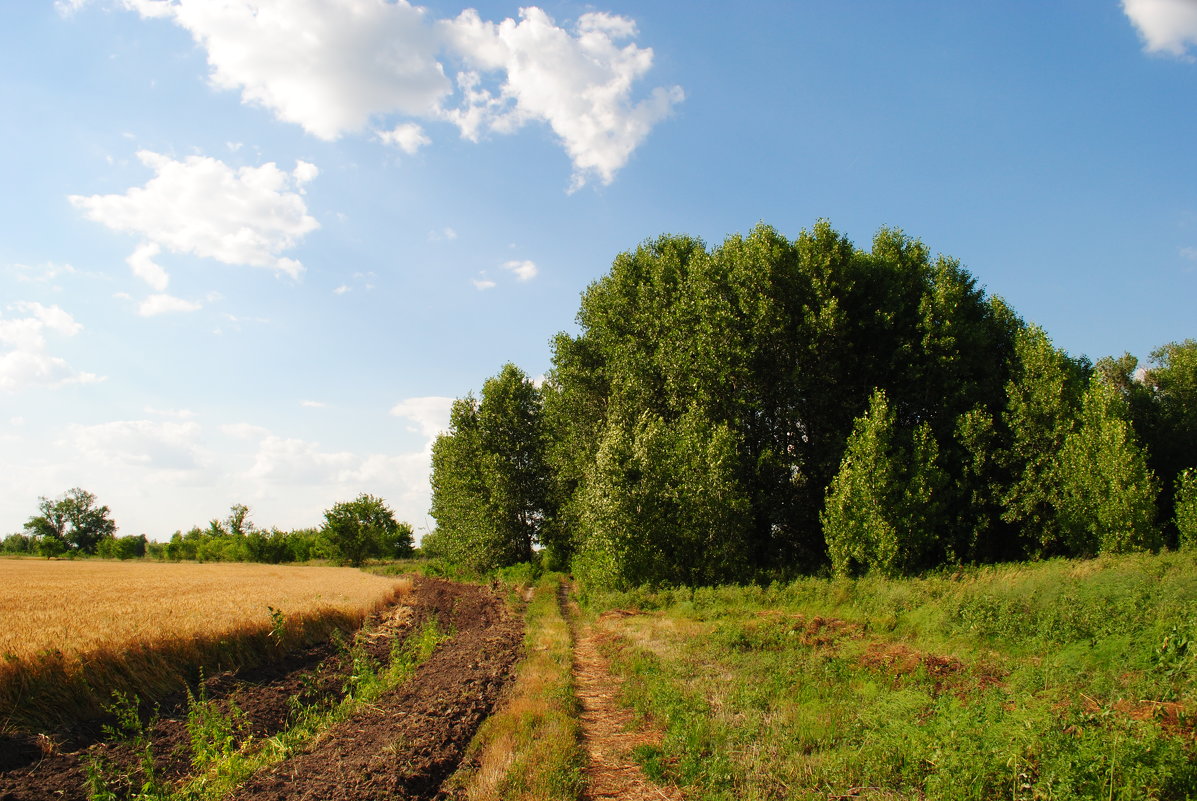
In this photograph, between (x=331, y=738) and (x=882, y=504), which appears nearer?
(x=331, y=738)

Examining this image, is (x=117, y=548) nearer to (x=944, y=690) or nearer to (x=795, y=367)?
(x=795, y=367)

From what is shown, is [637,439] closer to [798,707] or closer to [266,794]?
[798,707]

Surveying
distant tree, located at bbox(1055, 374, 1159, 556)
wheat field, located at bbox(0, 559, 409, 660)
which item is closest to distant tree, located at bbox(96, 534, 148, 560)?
wheat field, located at bbox(0, 559, 409, 660)

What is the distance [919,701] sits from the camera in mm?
8633

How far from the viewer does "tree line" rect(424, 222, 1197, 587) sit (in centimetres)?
2645

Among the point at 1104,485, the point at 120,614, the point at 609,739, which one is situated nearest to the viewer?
the point at 609,739

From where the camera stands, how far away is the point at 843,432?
102 ft

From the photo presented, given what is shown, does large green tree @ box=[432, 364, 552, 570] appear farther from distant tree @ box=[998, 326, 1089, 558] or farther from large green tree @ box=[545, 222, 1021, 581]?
distant tree @ box=[998, 326, 1089, 558]

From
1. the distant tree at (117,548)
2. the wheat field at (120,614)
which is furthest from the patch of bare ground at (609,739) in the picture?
the distant tree at (117,548)

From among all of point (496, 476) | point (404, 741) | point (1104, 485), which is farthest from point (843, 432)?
point (404, 741)

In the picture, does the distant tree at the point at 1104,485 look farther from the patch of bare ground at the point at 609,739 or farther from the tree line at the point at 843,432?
the patch of bare ground at the point at 609,739

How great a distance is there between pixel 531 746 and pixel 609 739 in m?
1.42

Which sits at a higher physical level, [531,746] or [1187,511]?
[1187,511]

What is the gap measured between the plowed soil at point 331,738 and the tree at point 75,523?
146148 mm
